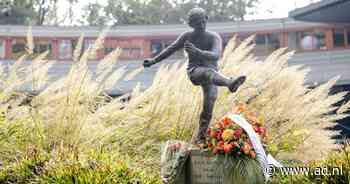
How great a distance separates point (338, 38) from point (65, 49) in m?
7.79

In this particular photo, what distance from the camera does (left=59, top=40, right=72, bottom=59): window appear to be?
12.5 metres

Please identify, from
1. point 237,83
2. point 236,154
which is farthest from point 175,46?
point 236,154

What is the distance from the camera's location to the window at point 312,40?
38.8 ft

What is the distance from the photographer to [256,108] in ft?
11.3

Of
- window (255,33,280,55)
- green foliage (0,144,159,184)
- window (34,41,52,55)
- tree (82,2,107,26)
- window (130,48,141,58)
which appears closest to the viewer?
green foliage (0,144,159,184)

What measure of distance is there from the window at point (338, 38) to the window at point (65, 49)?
7.44 meters

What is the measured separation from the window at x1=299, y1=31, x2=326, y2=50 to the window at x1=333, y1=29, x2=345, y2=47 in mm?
298

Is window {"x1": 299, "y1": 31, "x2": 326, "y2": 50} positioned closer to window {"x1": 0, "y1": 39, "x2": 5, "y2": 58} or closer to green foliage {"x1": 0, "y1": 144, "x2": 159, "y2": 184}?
window {"x1": 0, "y1": 39, "x2": 5, "y2": 58}

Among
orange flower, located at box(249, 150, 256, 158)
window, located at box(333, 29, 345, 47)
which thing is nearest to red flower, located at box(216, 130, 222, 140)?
orange flower, located at box(249, 150, 256, 158)

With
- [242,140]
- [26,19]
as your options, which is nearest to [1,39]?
[26,19]

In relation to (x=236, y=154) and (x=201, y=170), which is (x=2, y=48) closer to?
(x=201, y=170)

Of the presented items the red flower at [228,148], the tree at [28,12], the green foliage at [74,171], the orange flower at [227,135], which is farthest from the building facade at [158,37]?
the green foliage at [74,171]

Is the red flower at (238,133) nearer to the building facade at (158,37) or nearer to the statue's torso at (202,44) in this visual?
the statue's torso at (202,44)

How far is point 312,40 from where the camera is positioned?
1209 cm
